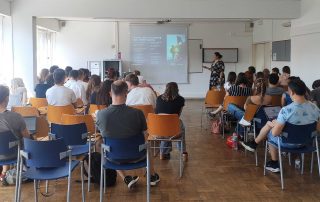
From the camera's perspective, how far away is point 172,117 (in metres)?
4.61

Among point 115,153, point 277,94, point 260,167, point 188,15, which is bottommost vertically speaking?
point 260,167

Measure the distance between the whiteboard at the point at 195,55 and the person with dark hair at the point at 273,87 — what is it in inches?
286

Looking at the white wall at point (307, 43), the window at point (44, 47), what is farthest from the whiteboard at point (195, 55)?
the window at point (44, 47)

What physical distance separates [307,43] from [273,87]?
2810 millimetres

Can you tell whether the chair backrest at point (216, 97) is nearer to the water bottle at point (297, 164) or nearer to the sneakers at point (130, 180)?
the water bottle at point (297, 164)

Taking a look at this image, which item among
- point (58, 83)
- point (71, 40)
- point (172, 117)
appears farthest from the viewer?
point (71, 40)

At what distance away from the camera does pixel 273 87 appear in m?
6.35

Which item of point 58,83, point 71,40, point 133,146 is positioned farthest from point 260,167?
point 71,40

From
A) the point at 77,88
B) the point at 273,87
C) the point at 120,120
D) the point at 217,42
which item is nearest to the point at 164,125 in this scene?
the point at 120,120

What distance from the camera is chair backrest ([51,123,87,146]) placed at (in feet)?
13.1

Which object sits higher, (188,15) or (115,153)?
(188,15)

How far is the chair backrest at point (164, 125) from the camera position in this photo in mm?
4605

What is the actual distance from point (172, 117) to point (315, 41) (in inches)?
198

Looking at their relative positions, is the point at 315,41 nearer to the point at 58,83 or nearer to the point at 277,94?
the point at 277,94
